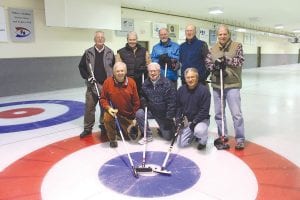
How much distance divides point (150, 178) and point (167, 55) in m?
2.13

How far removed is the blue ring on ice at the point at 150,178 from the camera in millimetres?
2475

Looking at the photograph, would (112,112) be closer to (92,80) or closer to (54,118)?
(92,80)

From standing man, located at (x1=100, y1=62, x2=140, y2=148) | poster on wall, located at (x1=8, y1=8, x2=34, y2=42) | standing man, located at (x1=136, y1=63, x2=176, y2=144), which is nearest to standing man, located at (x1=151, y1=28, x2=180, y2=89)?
standing man, located at (x1=136, y1=63, x2=176, y2=144)

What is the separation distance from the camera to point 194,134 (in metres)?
3.47

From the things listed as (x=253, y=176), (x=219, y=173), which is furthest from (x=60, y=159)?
(x=253, y=176)

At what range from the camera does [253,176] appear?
2.73 meters

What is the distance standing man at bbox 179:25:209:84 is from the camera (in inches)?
150

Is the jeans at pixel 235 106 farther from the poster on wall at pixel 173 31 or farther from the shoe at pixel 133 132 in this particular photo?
the poster on wall at pixel 173 31

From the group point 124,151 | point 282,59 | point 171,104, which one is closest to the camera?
point 124,151

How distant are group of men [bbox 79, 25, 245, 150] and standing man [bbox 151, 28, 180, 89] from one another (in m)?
0.01

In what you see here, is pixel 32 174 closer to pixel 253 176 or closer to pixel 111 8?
pixel 253 176

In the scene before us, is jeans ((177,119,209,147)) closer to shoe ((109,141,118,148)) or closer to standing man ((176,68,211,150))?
standing man ((176,68,211,150))

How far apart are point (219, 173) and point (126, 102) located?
1511 mm

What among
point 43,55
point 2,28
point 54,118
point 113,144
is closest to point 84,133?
point 113,144
